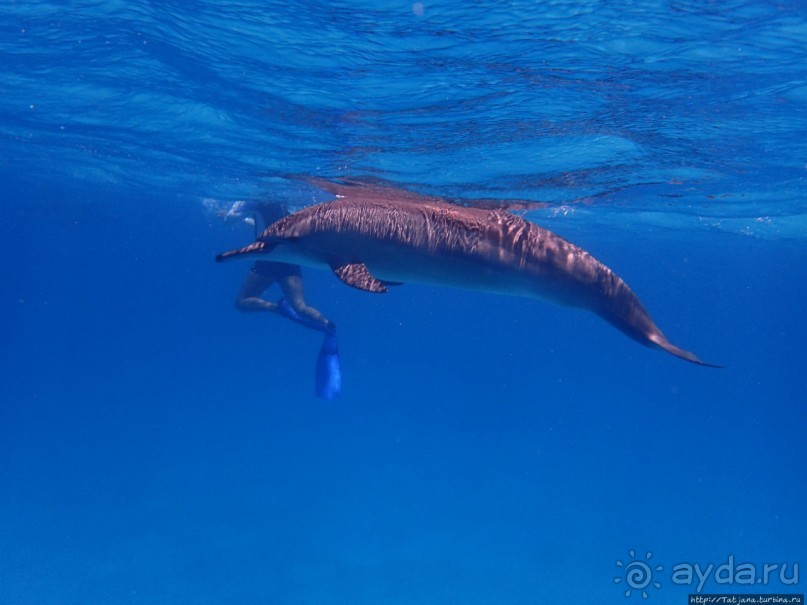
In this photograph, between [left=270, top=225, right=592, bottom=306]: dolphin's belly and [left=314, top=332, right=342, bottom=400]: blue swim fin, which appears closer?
[left=270, top=225, right=592, bottom=306]: dolphin's belly

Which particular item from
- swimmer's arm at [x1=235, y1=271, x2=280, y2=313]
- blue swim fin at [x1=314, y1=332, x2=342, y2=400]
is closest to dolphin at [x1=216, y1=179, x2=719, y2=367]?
blue swim fin at [x1=314, y1=332, x2=342, y2=400]

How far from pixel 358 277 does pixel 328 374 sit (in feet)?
12.4

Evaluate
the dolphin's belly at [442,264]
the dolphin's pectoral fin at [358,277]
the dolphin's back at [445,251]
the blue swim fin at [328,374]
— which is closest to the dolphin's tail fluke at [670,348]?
the dolphin's back at [445,251]

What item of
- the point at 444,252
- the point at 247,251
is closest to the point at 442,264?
the point at 444,252

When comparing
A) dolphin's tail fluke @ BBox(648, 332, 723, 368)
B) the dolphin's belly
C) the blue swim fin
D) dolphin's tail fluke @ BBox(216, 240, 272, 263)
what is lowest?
the blue swim fin

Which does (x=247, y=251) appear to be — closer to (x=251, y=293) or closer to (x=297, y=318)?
(x=297, y=318)

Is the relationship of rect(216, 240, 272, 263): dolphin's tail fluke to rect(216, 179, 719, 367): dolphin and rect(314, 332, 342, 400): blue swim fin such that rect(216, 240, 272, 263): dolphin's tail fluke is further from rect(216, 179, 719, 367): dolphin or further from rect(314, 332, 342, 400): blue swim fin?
rect(314, 332, 342, 400): blue swim fin

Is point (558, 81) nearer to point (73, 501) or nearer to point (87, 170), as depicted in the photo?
point (87, 170)

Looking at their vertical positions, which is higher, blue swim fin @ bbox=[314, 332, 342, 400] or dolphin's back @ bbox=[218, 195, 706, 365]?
dolphin's back @ bbox=[218, 195, 706, 365]

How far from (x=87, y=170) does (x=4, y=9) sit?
17.2 m

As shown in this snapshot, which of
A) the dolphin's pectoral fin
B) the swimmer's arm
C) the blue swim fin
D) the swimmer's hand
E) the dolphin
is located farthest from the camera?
the swimmer's arm

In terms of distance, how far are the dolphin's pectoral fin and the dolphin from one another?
11 mm

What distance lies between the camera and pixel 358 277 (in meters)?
6.95

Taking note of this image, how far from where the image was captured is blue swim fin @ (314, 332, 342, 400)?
1020cm
